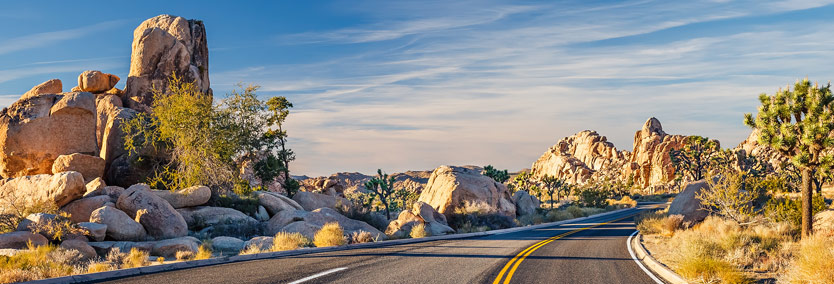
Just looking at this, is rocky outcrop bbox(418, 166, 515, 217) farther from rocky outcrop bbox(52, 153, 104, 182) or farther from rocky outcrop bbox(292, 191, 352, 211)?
rocky outcrop bbox(52, 153, 104, 182)

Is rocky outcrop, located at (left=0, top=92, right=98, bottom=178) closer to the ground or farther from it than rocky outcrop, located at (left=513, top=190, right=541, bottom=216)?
farther from it

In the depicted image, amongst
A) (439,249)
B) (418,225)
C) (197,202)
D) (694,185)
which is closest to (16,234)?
(197,202)

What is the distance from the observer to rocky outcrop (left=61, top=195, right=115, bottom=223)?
2312 centimetres

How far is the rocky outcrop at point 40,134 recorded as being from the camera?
110ft

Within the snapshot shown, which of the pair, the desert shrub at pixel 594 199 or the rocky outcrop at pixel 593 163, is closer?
the desert shrub at pixel 594 199

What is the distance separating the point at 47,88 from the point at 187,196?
66.5ft

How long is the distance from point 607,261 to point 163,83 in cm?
3869

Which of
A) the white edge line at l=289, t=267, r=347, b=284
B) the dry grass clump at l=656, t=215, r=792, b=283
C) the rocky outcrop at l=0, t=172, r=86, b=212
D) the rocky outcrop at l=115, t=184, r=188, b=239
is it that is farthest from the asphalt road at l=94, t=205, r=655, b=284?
the rocky outcrop at l=0, t=172, r=86, b=212

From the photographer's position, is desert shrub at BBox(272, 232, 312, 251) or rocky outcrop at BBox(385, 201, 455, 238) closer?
desert shrub at BBox(272, 232, 312, 251)

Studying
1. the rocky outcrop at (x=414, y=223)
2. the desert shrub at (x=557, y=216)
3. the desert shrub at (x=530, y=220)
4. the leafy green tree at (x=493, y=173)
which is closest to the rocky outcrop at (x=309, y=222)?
the rocky outcrop at (x=414, y=223)

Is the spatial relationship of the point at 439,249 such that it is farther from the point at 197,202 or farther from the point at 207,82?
the point at 207,82

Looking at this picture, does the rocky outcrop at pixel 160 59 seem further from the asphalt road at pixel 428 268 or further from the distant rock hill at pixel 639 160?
the distant rock hill at pixel 639 160

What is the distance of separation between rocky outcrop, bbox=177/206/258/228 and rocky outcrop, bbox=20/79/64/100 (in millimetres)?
20231

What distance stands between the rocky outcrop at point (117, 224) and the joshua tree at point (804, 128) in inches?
1033
